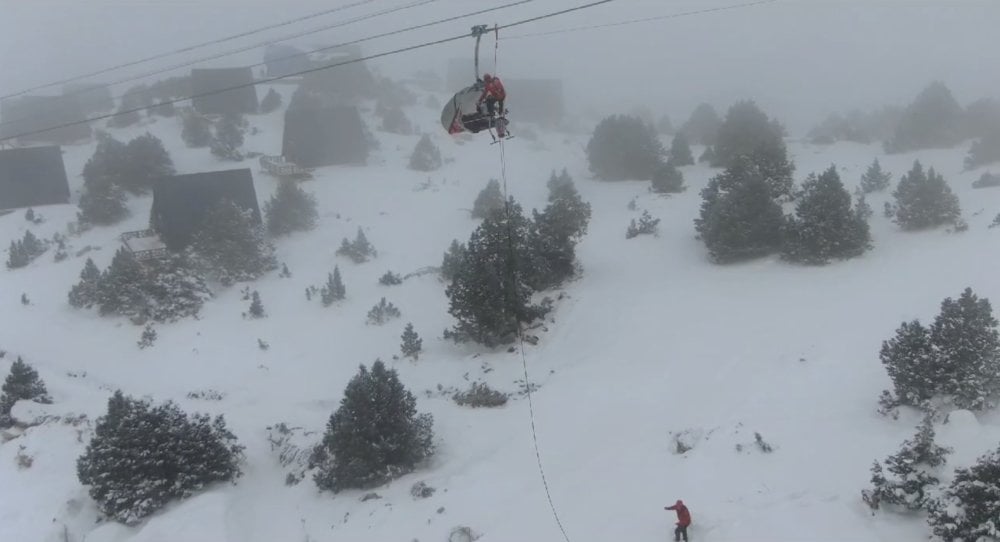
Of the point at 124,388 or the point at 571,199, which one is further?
the point at 571,199

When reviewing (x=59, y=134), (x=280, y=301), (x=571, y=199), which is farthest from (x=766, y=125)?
(x=59, y=134)

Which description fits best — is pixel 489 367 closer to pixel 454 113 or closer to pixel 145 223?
pixel 454 113

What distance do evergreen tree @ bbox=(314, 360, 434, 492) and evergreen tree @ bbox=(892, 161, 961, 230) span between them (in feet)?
85.8

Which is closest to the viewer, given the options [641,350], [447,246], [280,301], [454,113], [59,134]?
[454,113]

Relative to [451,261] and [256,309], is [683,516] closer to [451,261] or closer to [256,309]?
[451,261]

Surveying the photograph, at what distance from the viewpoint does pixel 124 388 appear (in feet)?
82.2

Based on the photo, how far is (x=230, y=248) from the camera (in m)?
34.7

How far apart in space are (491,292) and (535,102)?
51.7 meters

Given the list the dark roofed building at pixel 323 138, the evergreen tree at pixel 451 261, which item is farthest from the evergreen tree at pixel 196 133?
the evergreen tree at pixel 451 261

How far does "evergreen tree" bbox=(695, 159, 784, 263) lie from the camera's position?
28281mm

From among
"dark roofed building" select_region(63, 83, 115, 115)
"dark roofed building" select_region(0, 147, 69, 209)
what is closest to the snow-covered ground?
"dark roofed building" select_region(0, 147, 69, 209)

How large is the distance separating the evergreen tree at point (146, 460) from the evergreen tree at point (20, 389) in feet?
23.5

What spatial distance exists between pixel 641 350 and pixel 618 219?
17.8 m

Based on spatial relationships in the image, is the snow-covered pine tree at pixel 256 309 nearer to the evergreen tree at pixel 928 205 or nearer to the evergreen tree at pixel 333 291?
the evergreen tree at pixel 333 291
